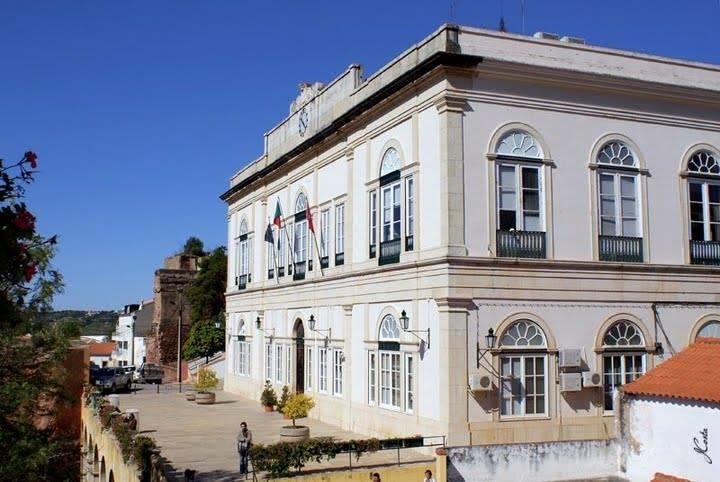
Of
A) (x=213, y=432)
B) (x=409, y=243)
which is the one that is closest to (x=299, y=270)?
(x=213, y=432)

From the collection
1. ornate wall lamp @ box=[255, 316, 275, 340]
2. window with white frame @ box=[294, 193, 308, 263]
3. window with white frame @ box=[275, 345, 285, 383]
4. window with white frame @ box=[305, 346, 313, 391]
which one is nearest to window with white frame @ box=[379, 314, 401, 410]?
window with white frame @ box=[305, 346, 313, 391]

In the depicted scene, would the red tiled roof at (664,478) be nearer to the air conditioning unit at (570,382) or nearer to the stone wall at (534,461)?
the stone wall at (534,461)

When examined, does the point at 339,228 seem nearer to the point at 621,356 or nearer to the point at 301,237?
the point at 301,237

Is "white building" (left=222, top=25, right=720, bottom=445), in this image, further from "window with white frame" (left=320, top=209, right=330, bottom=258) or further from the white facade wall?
"window with white frame" (left=320, top=209, right=330, bottom=258)

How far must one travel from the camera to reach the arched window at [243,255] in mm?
34094

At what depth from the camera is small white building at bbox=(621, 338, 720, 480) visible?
15.1m

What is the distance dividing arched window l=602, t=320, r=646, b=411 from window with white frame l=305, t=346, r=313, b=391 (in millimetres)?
9927

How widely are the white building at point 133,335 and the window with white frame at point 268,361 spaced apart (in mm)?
35952

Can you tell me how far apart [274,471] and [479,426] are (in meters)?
4.59

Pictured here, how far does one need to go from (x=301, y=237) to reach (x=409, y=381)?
9.51 metres

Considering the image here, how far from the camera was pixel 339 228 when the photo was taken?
2430cm

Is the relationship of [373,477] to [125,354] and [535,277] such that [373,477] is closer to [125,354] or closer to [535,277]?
[535,277]

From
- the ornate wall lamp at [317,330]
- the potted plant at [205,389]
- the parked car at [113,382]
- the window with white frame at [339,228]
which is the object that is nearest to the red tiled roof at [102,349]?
the parked car at [113,382]

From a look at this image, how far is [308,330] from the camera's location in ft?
86.0
